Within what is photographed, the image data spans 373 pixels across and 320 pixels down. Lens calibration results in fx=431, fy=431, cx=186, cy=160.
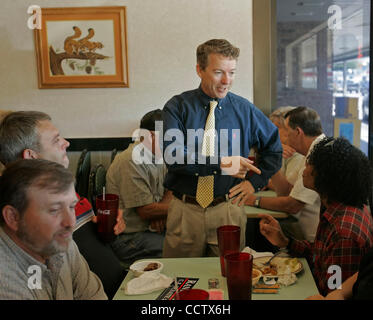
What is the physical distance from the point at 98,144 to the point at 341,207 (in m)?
1.77

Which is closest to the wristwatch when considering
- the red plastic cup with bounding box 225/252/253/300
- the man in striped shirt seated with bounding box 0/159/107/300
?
the red plastic cup with bounding box 225/252/253/300

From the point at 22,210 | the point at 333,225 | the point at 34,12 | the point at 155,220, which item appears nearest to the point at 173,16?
the point at 34,12

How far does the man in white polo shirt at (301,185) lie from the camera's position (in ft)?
7.25

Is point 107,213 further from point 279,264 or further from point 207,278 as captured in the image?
point 279,264

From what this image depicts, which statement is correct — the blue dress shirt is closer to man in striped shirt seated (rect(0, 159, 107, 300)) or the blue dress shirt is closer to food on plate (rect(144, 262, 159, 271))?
food on plate (rect(144, 262, 159, 271))

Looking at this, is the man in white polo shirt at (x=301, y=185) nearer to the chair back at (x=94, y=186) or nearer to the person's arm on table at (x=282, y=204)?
the person's arm on table at (x=282, y=204)

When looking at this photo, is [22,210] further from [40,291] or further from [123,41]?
[123,41]

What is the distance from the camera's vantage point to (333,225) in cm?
133

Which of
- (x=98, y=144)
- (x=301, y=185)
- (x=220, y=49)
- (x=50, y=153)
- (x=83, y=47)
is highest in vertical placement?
(x=83, y=47)

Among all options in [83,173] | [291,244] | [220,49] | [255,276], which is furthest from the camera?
[83,173]

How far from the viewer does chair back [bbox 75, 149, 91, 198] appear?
2.43 m

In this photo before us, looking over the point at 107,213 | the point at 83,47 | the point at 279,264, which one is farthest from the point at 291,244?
the point at 83,47

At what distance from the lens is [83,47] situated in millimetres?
2699

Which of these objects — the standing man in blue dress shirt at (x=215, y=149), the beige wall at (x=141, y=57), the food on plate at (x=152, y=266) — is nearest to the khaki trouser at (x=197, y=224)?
the standing man in blue dress shirt at (x=215, y=149)
